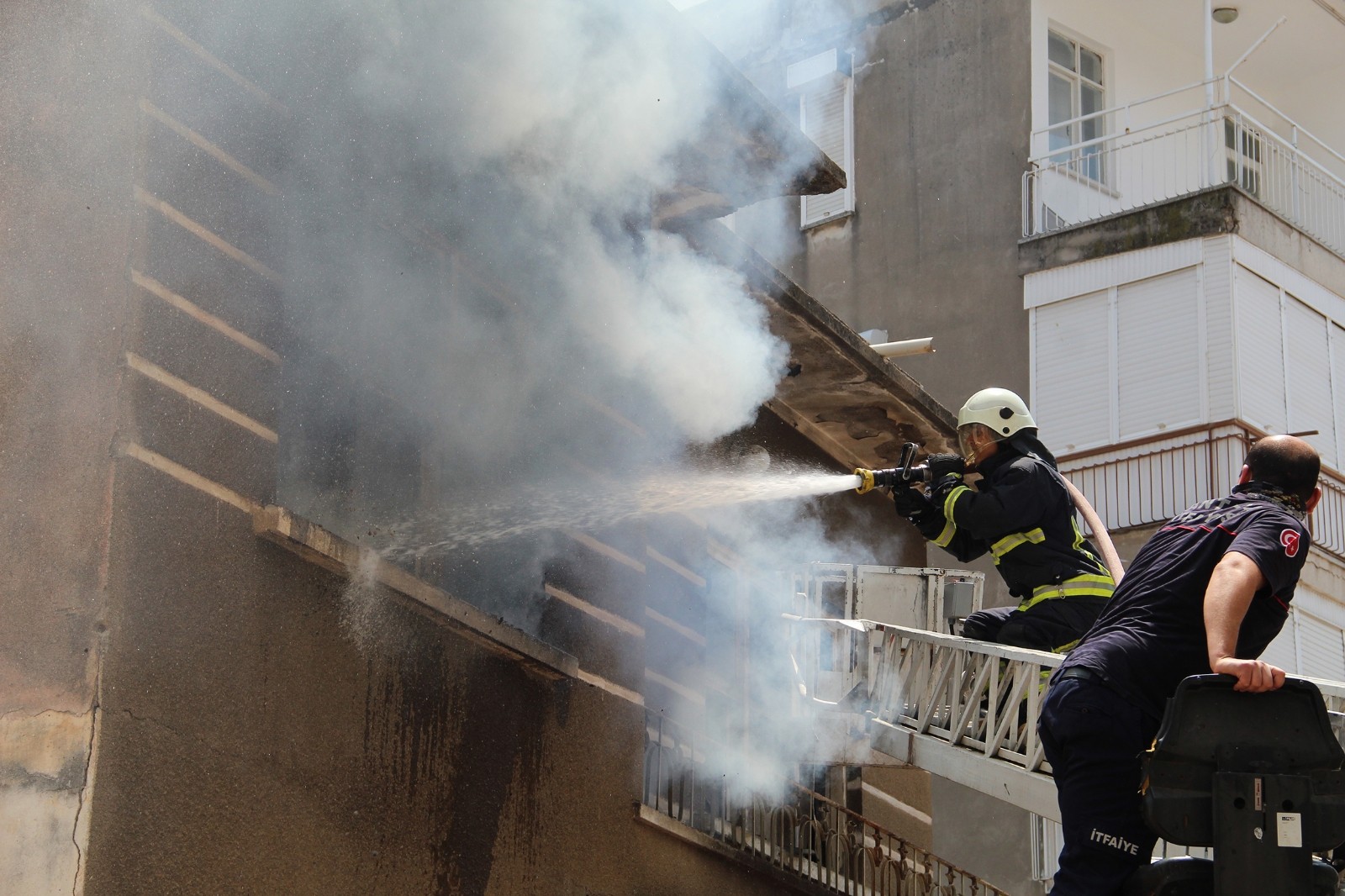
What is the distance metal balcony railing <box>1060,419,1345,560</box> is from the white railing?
2716 millimetres

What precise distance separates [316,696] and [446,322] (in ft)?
7.47

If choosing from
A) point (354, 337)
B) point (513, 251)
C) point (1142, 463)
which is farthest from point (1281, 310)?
point (354, 337)

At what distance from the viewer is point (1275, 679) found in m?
4.39

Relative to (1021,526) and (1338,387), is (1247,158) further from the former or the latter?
(1021,526)

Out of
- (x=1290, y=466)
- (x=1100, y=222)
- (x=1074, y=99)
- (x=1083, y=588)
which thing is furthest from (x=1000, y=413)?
(x=1074, y=99)

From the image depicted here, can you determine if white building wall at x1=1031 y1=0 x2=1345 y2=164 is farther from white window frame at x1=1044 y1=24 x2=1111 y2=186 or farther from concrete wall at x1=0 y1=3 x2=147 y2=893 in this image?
concrete wall at x1=0 y1=3 x2=147 y2=893

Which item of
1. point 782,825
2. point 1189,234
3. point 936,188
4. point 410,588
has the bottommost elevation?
point 782,825

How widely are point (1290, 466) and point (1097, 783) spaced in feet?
3.90

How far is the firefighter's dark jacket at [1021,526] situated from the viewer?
743cm

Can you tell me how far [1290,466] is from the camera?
16.5ft

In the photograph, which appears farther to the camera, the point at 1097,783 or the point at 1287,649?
the point at 1287,649

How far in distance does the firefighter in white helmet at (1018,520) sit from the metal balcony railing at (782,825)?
8.47 feet

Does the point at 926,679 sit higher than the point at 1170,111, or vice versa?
the point at 1170,111

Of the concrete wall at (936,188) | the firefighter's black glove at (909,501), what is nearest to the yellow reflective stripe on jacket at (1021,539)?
the firefighter's black glove at (909,501)
